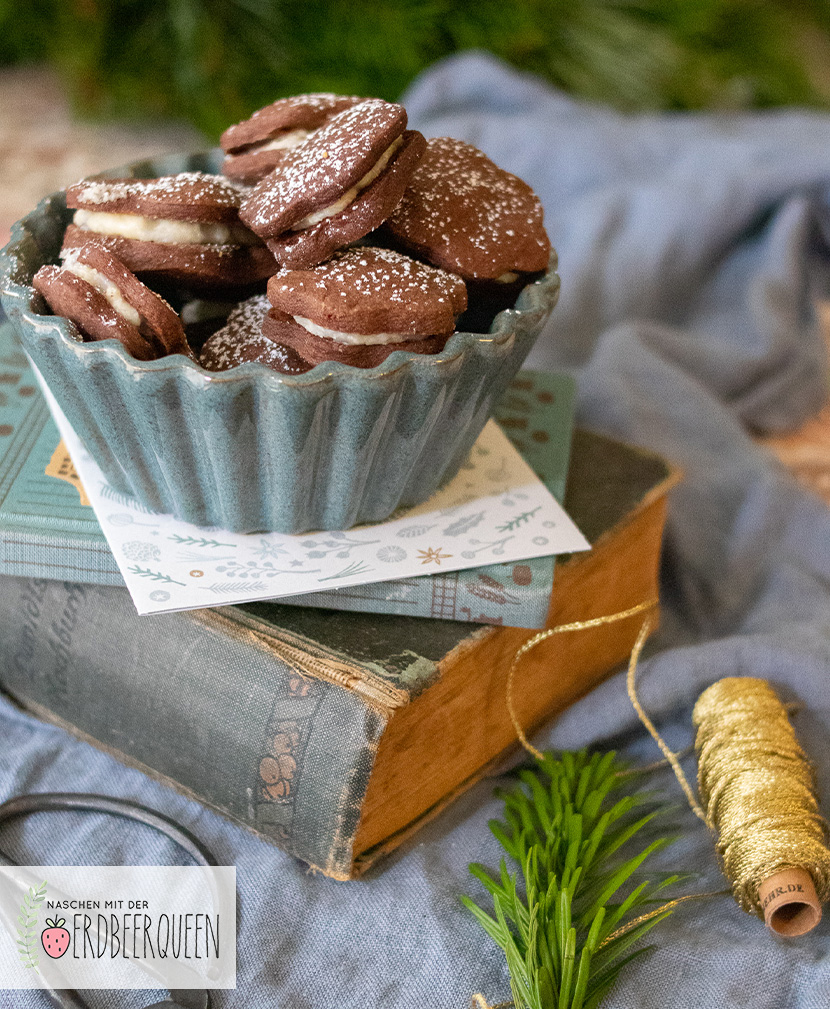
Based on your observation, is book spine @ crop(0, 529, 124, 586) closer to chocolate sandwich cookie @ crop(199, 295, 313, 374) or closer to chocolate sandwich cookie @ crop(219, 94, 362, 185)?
chocolate sandwich cookie @ crop(199, 295, 313, 374)

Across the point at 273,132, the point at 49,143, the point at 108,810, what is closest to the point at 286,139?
the point at 273,132

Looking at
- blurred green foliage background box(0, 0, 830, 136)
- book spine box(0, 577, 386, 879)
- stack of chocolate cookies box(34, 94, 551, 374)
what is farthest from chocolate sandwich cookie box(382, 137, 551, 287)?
blurred green foliage background box(0, 0, 830, 136)

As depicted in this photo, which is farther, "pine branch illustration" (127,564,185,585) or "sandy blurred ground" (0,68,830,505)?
"sandy blurred ground" (0,68,830,505)

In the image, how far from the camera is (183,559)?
1.78ft

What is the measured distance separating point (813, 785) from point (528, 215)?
37cm

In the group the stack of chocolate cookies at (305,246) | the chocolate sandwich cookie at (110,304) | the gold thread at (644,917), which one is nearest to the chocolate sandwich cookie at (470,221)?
the stack of chocolate cookies at (305,246)

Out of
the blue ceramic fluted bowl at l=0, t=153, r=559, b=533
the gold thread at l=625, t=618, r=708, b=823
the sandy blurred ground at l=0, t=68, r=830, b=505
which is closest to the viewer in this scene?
the blue ceramic fluted bowl at l=0, t=153, r=559, b=533

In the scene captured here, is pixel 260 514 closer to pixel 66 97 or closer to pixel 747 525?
pixel 747 525

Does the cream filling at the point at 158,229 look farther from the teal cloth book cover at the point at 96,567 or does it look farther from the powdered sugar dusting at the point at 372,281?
the teal cloth book cover at the point at 96,567

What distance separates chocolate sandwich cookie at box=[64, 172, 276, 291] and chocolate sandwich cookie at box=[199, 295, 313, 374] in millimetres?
24

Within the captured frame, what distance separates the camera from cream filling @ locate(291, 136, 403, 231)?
0.48m

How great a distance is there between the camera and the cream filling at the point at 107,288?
48 centimetres

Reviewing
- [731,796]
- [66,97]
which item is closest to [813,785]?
[731,796]

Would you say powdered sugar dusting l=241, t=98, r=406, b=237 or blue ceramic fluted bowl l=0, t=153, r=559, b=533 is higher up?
powdered sugar dusting l=241, t=98, r=406, b=237
